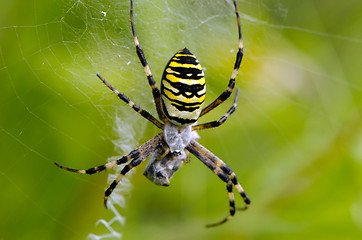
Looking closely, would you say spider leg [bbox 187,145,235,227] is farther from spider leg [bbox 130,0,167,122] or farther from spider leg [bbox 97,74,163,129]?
spider leg [bbox 130,0,167,122]

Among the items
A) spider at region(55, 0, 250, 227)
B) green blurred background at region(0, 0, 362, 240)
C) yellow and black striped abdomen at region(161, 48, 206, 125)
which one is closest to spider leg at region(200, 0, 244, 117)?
spider at region(55, 0, 250, 227)

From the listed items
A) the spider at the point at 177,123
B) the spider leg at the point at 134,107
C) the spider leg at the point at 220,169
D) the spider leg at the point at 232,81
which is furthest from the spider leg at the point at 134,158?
the spider leg at the point at 232,81

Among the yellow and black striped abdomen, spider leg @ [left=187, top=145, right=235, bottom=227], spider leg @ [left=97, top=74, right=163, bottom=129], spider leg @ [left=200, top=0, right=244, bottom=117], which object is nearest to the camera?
the yellow and black striped abdomen

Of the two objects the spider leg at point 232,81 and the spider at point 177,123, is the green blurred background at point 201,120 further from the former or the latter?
the spider leg at point 232,81

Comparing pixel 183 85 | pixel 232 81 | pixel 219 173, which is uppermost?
pixel 232 81

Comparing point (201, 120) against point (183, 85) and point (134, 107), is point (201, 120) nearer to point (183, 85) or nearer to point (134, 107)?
point (134, 107)

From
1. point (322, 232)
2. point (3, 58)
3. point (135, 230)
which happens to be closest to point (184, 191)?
point (135, 230)

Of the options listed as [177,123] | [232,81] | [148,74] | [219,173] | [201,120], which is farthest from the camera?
[201,120]

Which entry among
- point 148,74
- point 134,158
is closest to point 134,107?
point 148,74

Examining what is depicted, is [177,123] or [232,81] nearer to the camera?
[177,123]
